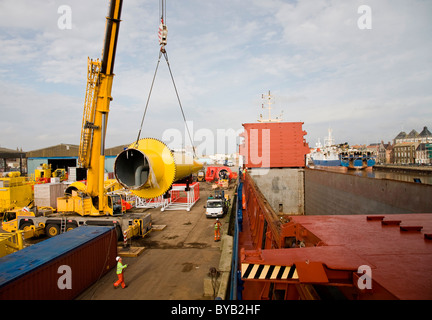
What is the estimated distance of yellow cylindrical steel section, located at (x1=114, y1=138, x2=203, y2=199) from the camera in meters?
4.02

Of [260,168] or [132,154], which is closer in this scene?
[132,154]

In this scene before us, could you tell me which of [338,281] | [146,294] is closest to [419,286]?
[338,281]

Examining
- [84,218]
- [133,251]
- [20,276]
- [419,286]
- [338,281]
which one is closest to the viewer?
[419,286]

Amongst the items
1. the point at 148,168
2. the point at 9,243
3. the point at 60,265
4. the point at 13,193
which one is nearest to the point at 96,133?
the point at 9,243

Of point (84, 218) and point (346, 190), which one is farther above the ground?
point (346, 190)

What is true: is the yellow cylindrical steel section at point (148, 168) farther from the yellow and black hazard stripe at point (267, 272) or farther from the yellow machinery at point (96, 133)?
the yellow machinery at point (96, 133)

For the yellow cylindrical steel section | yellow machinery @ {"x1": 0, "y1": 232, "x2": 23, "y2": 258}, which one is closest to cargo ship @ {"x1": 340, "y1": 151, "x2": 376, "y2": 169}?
the yellow cylindrical steel section

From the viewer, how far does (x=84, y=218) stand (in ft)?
45.6

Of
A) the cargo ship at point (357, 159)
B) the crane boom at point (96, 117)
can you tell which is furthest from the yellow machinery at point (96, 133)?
the cargo ship at point (357, 159)

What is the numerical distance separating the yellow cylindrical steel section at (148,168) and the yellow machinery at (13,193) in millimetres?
21668

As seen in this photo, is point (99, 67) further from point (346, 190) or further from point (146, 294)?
point (346, 190)

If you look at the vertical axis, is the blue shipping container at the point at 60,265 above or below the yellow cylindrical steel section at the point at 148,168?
below

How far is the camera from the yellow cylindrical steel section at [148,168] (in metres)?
4.02

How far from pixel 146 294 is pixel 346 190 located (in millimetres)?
12272
